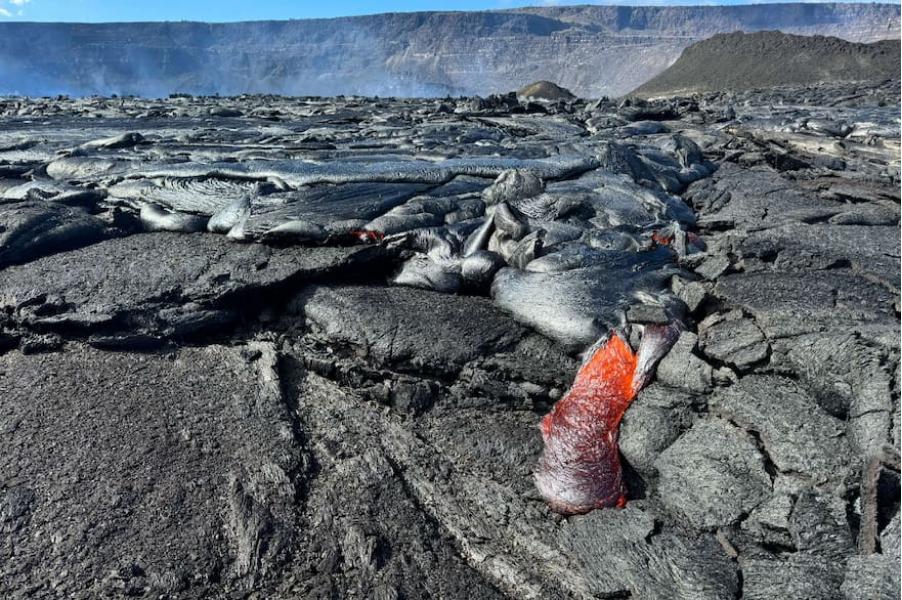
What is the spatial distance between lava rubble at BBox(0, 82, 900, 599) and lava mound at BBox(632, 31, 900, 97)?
86.8 ft

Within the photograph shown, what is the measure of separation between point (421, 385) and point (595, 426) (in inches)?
32.4

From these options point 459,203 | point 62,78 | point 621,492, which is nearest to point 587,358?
point 621,492

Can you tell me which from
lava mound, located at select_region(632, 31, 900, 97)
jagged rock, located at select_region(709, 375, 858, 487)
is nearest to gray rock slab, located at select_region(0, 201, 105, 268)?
jagged rock, located at select_region(709, 375, 858, 487)

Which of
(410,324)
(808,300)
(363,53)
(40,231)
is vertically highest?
(40,231)

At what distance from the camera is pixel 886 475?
6.93ft

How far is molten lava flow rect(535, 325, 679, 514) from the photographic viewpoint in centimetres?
254

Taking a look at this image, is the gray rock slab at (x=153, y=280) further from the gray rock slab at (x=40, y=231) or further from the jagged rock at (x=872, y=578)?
the jagged rock at (x=872, y=578)

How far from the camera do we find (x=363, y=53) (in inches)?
2495

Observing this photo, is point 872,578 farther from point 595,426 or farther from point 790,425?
point 595,426

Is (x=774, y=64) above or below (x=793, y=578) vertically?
below

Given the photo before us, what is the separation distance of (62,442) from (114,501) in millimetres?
455

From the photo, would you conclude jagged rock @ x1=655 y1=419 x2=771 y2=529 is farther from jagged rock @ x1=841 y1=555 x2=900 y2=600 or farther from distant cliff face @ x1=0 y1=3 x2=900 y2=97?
distant cliff face @ x1=0 y1=3 x2=900 y2=97

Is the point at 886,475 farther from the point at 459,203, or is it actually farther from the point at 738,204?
the point at 738,204

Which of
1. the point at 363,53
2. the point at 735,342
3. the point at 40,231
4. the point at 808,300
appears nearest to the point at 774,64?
the point at 808,300
